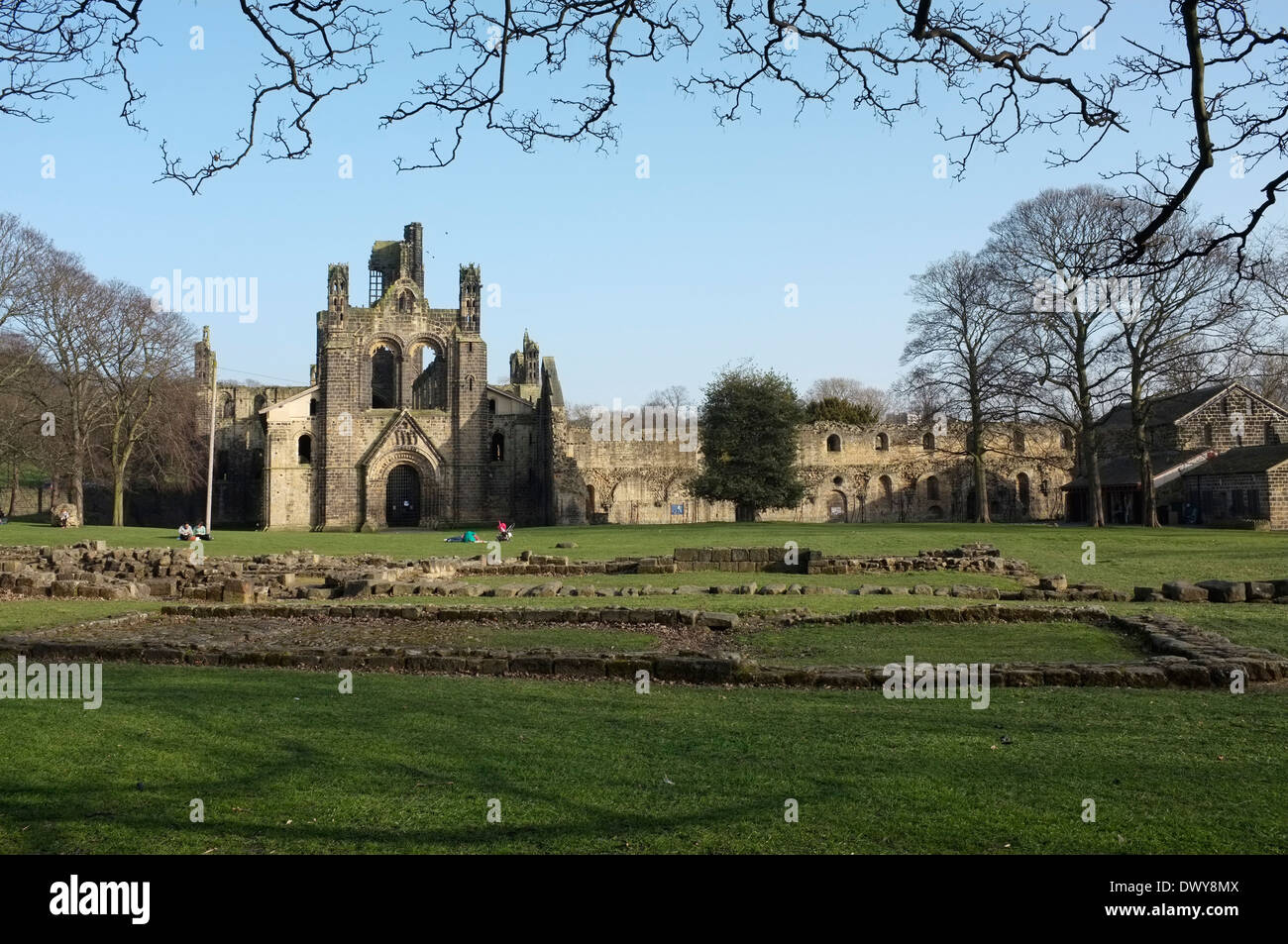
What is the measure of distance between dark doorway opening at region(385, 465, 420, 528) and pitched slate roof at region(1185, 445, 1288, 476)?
122ft

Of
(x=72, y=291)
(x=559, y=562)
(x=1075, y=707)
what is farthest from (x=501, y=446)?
(x=1075, y=707)

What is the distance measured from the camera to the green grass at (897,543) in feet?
76.5

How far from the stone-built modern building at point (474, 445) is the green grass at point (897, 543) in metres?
9.11

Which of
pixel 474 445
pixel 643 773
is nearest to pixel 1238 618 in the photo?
pixel 643 773

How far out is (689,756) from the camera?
264 inches

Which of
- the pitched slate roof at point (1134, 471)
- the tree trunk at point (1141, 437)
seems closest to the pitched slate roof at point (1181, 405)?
the pitched slate roof at point (1134, 471)

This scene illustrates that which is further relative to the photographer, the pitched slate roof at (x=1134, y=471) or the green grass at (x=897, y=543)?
the pitched slate roof at (x=1134, y=471)

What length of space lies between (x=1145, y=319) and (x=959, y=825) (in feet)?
121

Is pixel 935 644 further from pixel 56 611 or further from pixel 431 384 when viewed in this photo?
pixel 431 384

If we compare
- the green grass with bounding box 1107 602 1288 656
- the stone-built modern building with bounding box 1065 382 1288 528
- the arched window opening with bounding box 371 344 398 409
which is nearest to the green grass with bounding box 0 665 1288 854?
the green grass with bounding box 1107 602 1288 656

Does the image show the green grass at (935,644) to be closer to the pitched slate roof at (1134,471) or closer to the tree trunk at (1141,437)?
the tree trunk at (1141,437)

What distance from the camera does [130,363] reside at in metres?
47.4

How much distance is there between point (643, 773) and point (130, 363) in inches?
1895
